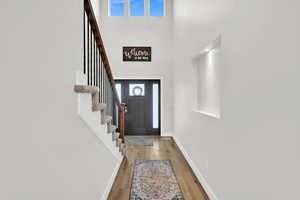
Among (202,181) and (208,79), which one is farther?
(208,79)

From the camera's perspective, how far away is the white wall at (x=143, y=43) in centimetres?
604

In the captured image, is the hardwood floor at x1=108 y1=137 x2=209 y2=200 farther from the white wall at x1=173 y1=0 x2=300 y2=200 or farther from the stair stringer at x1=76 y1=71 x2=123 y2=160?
the stair stringer at x1=76 y1=71 x2=123 y2=160

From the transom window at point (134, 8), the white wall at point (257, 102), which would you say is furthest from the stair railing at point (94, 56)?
the transom window at point (134, 8)

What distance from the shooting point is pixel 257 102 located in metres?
1.32

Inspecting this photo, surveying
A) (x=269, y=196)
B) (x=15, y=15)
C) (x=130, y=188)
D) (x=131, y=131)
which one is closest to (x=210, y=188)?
(x=130, y=188)

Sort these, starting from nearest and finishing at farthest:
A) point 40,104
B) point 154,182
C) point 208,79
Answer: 1. point 40,104
2. point 154,182
3. point 208,79

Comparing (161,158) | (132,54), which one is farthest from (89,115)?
(132,54)

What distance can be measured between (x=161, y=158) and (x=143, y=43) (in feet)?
11.9

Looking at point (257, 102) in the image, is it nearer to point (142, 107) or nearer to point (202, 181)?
point (202, 181)

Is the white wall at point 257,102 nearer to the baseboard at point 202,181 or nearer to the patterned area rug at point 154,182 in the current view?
the baseboard at point 202,181

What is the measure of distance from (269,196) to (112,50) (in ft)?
18.2

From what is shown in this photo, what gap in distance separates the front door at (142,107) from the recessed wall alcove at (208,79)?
2892 mm

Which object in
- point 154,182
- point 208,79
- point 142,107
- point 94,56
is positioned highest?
point 94,56

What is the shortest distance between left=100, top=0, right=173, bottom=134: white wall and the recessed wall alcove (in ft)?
9.01
